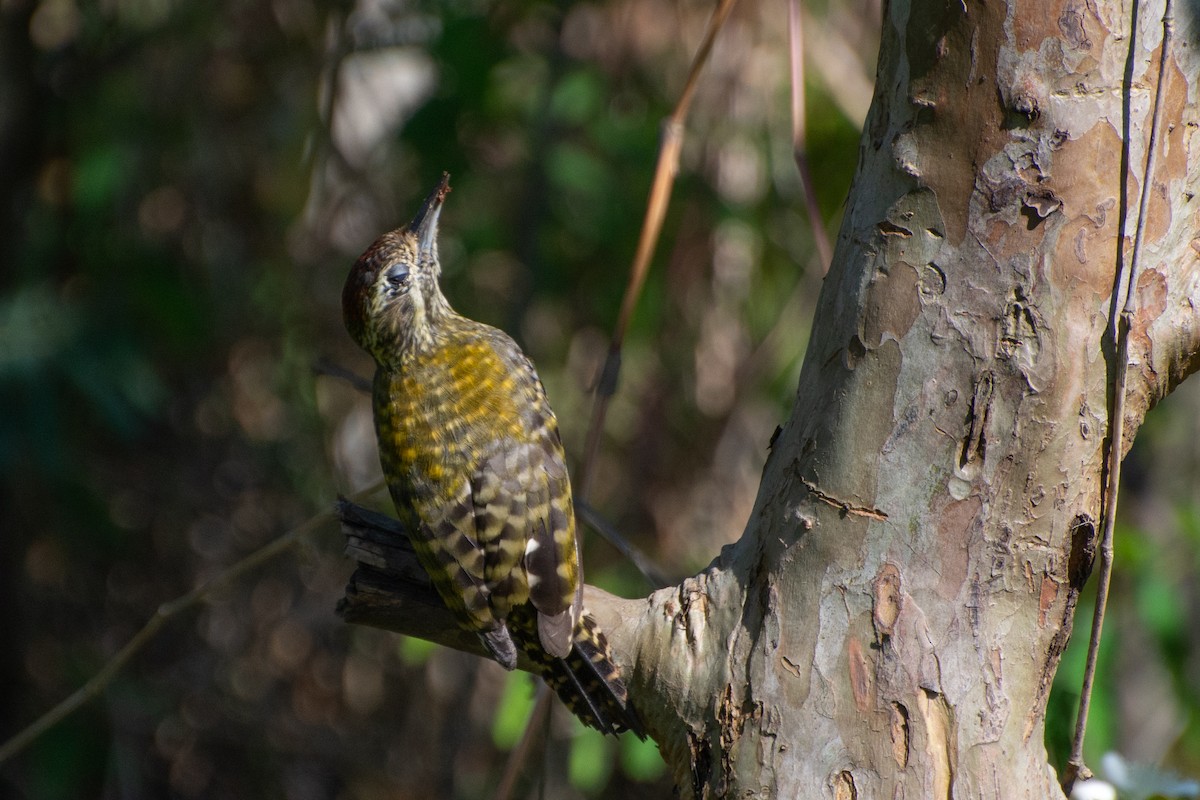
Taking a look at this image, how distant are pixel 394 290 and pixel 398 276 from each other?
1.7 inches

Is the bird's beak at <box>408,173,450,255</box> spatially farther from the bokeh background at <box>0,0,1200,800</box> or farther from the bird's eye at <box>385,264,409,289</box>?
the bokeh background at <box>0,0,1200,800</box>

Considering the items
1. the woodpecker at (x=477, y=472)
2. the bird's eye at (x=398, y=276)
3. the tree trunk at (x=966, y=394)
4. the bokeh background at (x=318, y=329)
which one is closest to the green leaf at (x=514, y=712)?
the bokeh background at (x=318, y=329)

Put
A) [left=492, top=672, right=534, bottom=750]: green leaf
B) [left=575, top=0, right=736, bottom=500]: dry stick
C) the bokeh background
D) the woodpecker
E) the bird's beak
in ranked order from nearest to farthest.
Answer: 1. [left=575, top=0, right=736, bottom=500]: dry stick
2. the woodpecker
3. the bird's beak
4. [left=492, top=672, right=534, bottom=750]: green leaf
5. the bokeh background

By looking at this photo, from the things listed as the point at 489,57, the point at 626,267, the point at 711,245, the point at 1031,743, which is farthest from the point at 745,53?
the point at 1031,743

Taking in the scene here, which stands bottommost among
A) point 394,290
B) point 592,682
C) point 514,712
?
point 514,712

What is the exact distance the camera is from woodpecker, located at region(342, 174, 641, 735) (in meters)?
2.55

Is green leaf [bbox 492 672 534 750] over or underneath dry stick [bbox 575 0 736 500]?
underneath

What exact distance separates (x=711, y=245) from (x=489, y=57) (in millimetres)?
1760

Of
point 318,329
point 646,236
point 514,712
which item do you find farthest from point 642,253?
point 318,329

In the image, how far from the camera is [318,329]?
5.43 meters

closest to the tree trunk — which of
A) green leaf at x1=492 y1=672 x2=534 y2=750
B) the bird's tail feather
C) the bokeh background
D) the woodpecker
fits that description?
the bird's tail feather

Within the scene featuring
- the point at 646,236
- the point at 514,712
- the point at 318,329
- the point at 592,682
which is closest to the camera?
the point at 646,236

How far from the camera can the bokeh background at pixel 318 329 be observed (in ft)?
14.7

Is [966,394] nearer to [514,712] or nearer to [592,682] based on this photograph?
[592,682]
